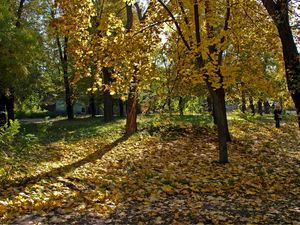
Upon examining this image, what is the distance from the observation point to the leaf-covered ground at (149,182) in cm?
641

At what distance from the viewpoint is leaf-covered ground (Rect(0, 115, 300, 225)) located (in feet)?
21.0

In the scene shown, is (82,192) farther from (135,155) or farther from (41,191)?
(135,155)

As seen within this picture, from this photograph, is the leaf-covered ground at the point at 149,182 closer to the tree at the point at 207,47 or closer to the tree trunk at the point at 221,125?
the tree trunk at the point at 221,125

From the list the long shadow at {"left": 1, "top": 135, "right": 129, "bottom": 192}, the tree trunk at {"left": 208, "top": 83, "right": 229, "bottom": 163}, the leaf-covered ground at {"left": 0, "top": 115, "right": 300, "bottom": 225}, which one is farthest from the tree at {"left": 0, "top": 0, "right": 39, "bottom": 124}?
the tree trunk at {"left": 208, "top": 83, "right": 229, "bottom": 163}

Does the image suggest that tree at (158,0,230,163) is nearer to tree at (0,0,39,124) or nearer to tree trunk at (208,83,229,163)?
tree trunk at (208,83,229,163)

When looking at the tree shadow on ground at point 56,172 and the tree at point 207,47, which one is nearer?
the tree shadow on ground at point 56,172

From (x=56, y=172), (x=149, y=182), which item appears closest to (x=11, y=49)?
A: (x=56, y=172)

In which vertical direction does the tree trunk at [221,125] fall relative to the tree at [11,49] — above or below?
below

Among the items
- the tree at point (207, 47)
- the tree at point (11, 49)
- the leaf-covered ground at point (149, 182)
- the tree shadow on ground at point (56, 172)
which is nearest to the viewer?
the leaf-covered ground at point (149, 182)

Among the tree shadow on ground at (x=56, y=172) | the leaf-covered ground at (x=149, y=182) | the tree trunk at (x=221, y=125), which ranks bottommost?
the leaf-covered ground at (x=149, y=182)

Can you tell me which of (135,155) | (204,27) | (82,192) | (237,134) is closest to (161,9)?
(204,27)

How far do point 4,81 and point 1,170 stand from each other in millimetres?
9395

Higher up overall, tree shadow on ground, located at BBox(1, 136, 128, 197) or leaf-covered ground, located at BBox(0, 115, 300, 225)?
tree shadow on ground, located at BBox(1, 136, 128, 197)

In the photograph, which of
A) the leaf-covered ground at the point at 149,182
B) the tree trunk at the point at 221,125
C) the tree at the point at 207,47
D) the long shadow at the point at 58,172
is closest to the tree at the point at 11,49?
the leaf-covered ground at the point at 149,182
